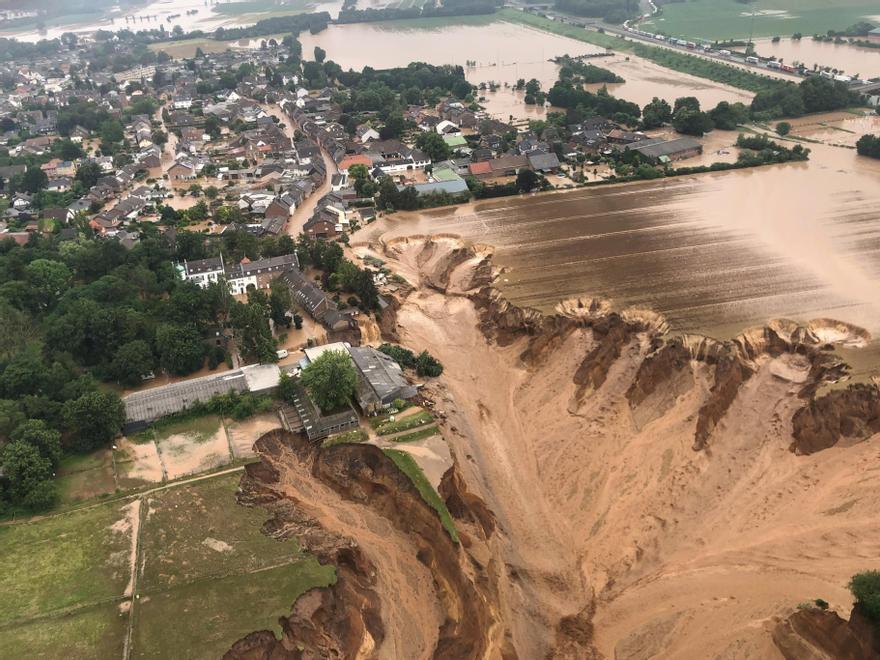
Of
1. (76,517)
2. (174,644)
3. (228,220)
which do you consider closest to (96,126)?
(228,220)

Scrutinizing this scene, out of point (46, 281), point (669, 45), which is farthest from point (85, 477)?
point (669, 45)

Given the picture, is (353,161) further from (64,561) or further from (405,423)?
(64,561)

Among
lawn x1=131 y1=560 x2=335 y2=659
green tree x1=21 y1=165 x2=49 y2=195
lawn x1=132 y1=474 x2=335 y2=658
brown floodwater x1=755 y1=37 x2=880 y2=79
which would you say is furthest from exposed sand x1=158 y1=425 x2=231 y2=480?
brown floodwater x1=755 y1=37 x2=880 y2=79

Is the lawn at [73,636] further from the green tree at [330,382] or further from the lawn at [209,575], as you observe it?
the green tree at [330,382]

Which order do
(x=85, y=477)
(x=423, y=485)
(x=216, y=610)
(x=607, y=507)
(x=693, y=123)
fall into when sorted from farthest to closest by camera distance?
(x=693, y=123) < (x=85, y=477) < (x=607, y=507) < (x=423, y=485) < (x=216, y=610)

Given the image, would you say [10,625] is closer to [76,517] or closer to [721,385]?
[76,517]

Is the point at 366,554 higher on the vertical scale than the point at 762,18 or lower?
lower
